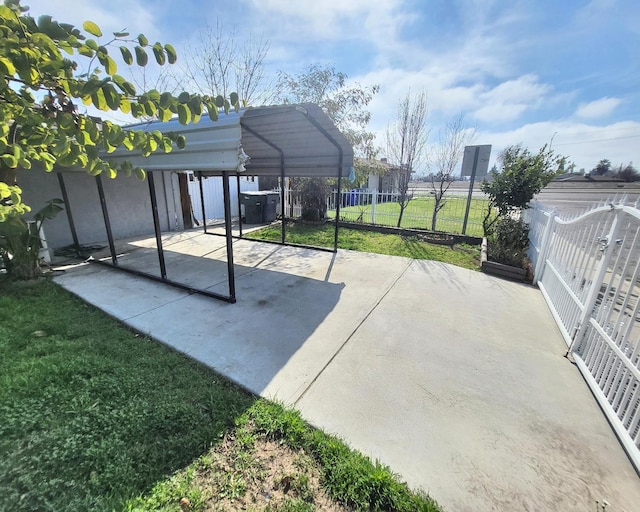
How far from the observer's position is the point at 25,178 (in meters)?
5.74

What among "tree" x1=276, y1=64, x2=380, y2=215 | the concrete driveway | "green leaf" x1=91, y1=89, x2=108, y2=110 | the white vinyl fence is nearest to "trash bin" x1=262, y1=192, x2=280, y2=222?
the white vinyl fence

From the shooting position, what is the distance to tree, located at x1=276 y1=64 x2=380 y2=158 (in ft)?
32.0

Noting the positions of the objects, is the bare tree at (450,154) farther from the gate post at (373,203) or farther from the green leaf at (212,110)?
the green leaf at (212,110)

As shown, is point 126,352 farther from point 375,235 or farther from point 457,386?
point 375,235

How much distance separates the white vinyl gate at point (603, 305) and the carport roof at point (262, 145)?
3.68 metres

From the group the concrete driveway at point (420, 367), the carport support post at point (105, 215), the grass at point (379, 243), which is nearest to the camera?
the concrete driveway at point (420, 367)

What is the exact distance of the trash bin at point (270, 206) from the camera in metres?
10.5

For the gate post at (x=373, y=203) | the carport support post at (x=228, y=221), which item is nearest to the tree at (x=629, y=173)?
the gate post at (x=373, y=203)

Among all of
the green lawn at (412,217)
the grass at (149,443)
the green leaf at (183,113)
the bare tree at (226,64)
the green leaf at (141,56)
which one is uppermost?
the bare tree at (226,64)

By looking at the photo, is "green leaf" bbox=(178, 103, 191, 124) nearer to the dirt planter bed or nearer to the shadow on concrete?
the shadow on concrete

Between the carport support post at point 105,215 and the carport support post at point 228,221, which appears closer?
the carport support post at point 228,221

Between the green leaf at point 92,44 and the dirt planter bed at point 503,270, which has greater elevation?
the green leaf at point 92,44

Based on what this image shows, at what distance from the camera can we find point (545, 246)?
15.5 ft

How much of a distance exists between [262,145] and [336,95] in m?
5.15
